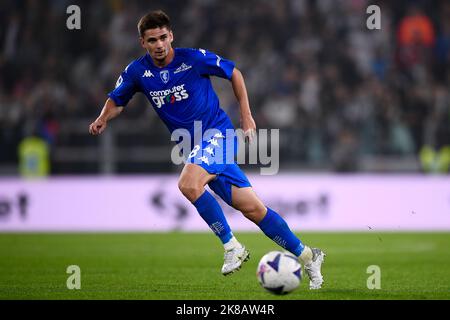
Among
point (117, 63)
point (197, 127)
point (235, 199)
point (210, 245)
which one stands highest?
point (117, 63)

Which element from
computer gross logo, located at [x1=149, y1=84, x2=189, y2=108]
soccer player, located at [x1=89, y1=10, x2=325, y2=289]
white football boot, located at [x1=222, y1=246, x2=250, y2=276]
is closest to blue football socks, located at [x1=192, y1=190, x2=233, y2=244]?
soccer player, located at [x1=89, y1=10, x2=325, y2=289]

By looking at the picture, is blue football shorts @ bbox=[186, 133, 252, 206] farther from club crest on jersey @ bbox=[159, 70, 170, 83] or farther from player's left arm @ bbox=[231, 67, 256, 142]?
club crest on jersey @ bbox=[159, 70, 170, 83]

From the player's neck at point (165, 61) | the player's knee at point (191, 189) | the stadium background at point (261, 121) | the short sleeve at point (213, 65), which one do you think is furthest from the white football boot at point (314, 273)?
the stadium background at point (261, 121)

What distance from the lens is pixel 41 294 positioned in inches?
298

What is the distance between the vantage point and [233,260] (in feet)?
24.9

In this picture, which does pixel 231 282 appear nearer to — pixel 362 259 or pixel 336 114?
pixel 362 259

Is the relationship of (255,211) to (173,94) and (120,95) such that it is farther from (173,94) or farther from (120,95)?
(120,95)

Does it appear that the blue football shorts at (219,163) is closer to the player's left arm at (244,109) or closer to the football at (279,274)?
the player's left arm at (244,109)

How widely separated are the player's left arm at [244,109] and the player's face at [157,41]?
0.63 metres

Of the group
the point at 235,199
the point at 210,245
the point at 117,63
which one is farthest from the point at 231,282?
the point at 117,63

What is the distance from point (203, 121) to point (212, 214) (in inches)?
31.3
